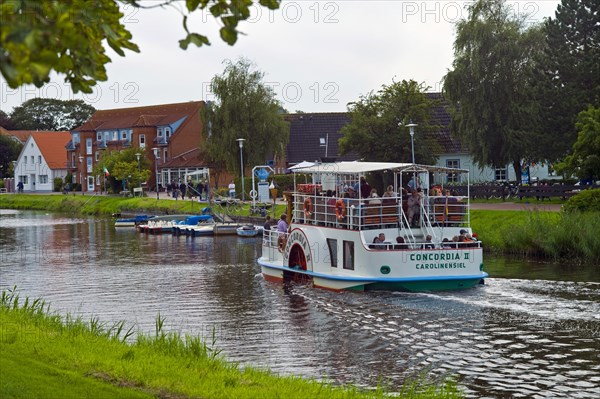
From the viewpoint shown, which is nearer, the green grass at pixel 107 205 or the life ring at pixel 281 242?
the life ring at pixel 281 242

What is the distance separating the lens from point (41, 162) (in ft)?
450

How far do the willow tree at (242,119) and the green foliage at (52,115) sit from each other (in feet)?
312

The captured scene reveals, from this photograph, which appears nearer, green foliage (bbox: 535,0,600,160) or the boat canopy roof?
the boat canopy roof

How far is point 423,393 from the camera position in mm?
15914

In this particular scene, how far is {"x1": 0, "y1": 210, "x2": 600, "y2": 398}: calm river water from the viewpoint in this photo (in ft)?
63.2

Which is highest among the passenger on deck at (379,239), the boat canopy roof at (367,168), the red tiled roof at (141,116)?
the red tiled roof at (141,116)

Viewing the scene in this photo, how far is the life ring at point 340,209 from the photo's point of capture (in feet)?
101

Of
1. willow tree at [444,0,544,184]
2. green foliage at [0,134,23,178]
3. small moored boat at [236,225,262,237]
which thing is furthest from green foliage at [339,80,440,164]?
green foliage at [0,134,23,178]

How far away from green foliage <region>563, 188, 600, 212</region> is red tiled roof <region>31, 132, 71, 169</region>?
104081 mm

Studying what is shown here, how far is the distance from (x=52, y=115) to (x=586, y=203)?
148 meters

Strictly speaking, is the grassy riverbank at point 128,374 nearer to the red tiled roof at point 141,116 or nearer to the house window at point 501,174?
the house window at point 501,174

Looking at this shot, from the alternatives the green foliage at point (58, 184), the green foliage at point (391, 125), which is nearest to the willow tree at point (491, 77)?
the green foliage at point (391, 125)

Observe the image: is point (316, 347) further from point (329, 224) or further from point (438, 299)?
point (329, 224)

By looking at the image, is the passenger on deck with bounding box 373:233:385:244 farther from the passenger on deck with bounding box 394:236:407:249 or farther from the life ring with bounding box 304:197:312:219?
the life ring with bounding box 304:197:312:219
